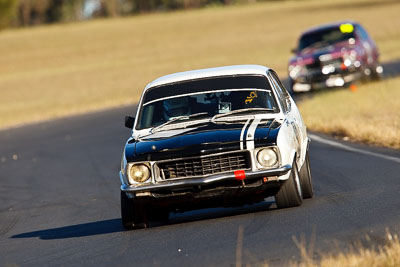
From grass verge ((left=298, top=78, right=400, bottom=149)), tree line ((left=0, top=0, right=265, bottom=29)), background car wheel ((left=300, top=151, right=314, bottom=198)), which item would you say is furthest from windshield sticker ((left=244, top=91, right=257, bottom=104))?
tree line ((left=0, top=0, right=265, bottom=29))

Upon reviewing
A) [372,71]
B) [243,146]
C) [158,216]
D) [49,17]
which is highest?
[243,146]

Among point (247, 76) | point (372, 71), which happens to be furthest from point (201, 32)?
point (247, 76)

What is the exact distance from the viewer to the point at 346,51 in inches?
942

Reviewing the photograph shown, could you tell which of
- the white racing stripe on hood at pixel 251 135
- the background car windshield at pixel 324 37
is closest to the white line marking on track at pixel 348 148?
the white racing stripe on hood at pixel 251 135

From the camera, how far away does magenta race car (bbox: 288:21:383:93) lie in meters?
24.0

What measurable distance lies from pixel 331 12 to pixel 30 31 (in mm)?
26325

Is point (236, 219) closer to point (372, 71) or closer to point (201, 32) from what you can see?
point (372, 71)

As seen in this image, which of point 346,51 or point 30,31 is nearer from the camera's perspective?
point 346,51

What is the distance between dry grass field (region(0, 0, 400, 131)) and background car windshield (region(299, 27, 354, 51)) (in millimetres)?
11567

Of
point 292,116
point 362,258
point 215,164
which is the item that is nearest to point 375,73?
point 292,116

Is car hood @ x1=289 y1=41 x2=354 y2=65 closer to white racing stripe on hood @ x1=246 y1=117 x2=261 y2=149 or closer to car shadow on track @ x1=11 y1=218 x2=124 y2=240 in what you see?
car shadow on track @ x1=11 y1=218 x2=124 y2=240

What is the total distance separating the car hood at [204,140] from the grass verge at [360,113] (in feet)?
16.6

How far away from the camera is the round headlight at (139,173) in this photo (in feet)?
28.6

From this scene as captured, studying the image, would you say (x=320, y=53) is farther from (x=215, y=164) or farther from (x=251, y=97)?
(x=215, y=164)
